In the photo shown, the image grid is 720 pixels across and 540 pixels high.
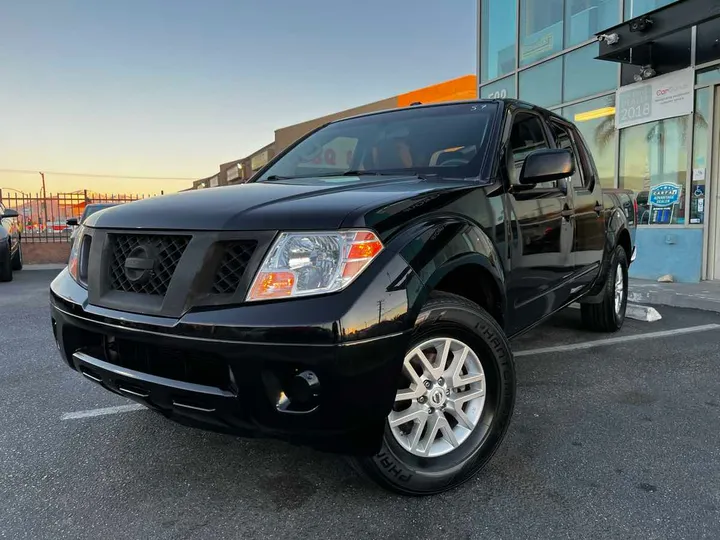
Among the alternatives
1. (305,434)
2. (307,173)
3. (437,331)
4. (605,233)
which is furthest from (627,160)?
(305,434)

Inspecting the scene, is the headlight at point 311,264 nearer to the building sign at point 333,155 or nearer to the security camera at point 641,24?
the building sign at point 333,155

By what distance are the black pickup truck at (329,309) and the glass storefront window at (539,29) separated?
28.0ft

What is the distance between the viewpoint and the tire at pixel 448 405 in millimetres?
2051

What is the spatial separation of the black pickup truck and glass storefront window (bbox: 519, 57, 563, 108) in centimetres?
824

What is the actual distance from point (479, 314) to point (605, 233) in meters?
2.70

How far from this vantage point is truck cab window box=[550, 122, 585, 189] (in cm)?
392

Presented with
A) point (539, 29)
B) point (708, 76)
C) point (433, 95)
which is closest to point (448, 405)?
point (708, 76)

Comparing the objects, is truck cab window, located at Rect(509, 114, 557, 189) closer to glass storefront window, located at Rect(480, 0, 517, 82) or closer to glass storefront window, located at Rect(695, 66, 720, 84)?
glass storefront window, located at Rect(695, 66, 720, 84)

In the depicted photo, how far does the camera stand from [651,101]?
838cm

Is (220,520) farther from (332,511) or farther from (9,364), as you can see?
(9,364)

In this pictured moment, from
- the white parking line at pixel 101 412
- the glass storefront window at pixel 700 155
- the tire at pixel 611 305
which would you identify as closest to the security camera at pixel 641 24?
the glass storefront window at pixel 700 155

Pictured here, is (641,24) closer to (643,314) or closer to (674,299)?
(674,299)

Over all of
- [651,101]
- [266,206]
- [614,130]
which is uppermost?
[651,101]

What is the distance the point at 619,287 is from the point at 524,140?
2.50 m
